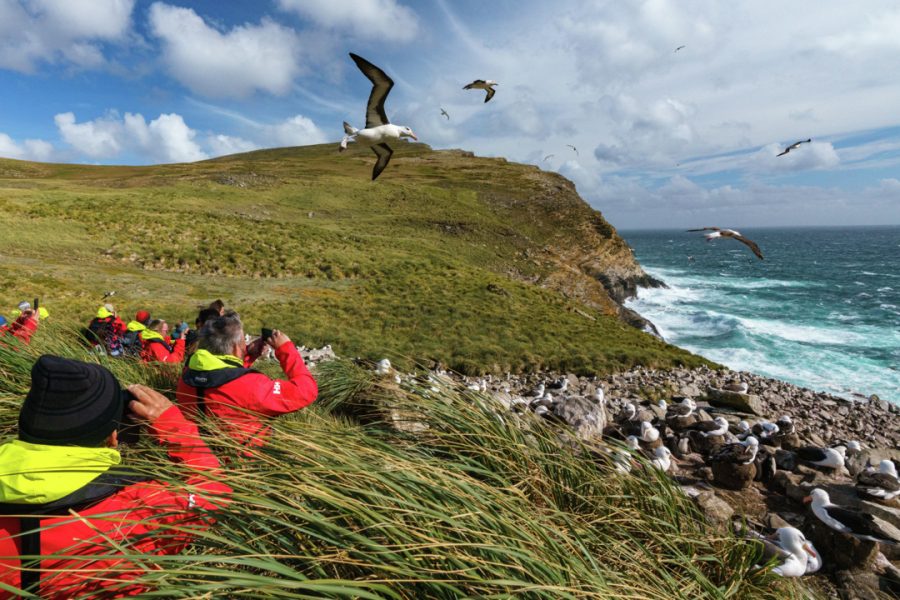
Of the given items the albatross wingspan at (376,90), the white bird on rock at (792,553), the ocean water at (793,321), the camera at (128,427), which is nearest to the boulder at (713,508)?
the white bird on rock at (792,553)

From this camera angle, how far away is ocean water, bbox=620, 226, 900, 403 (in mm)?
23266

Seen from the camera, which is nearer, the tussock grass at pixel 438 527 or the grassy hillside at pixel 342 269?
the tussock grass at pixel 438 527

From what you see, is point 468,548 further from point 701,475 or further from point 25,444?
point 701,475

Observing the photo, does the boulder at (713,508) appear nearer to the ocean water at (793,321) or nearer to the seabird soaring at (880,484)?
the seabird soaring at (880,484)

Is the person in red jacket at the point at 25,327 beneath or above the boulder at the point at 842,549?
above

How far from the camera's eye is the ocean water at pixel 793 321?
2327 centimetres

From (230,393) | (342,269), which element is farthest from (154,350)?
(342,269)

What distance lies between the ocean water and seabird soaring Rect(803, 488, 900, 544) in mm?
14943

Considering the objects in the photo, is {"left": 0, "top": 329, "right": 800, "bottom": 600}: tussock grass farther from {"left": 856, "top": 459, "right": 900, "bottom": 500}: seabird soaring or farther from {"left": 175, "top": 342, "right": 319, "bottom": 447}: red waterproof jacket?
{"left": 856, "top": 459, "right": 900, "bottom": 500}: seabird soaring

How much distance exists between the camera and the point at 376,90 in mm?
7059

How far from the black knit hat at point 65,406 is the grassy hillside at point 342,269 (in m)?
2.82

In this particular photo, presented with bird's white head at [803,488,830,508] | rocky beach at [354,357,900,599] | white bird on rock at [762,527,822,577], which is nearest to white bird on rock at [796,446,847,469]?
rocky beach at [354,357,900,599]

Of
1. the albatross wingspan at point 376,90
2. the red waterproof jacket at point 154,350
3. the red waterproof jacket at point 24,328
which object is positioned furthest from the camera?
the albatross wingspan at point 376,90

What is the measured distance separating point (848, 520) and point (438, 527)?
4212 mm
